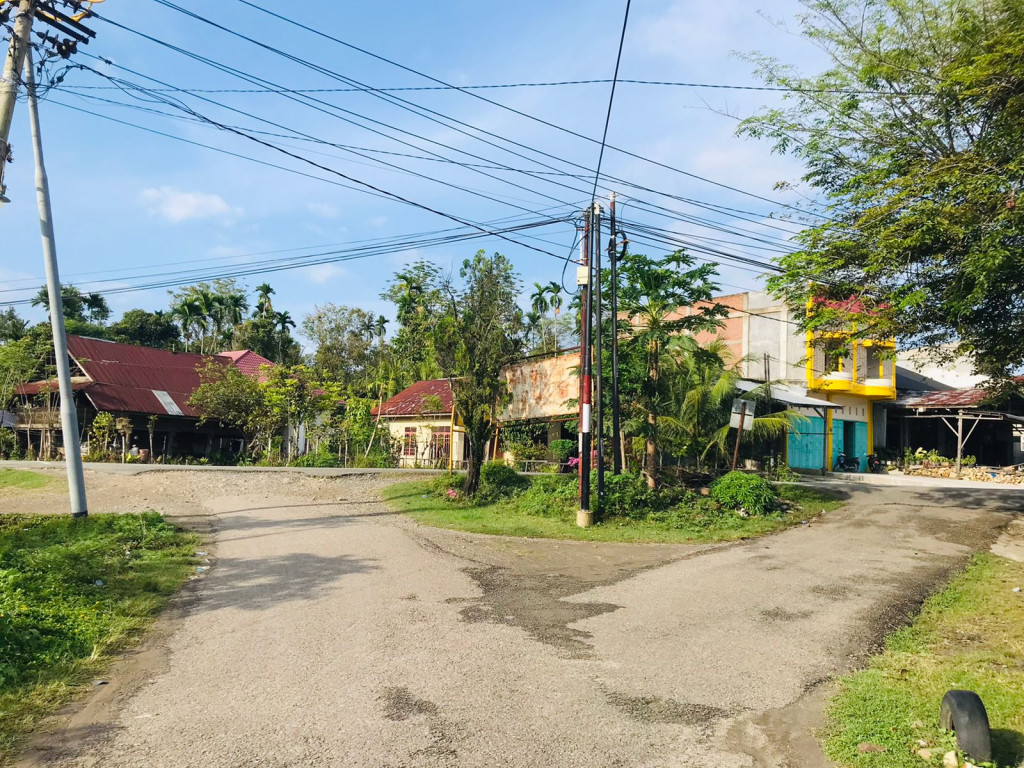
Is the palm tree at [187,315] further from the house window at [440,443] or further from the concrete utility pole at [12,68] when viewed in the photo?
the concrete utility pole at [12,68]

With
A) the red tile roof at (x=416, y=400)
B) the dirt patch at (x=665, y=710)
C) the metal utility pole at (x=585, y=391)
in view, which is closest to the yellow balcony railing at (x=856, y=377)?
the metal utility pole at (x=585, y=391)

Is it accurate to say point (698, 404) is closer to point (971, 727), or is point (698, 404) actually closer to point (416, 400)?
point (971, 727)

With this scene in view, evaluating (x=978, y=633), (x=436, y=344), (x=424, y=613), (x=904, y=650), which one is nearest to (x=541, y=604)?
(x=424, y=613)

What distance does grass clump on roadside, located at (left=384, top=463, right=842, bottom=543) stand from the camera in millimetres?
13922

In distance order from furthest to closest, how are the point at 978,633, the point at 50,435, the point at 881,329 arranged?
the point at 50,435 → the point at 881,329 → the point at 978,633

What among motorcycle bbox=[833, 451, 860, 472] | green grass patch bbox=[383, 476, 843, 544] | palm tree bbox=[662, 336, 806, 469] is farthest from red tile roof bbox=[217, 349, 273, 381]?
motorcycle bbox=[833, 451, 860, 472]

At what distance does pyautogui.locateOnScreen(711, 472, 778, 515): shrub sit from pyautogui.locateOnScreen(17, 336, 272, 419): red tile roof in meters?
27.5

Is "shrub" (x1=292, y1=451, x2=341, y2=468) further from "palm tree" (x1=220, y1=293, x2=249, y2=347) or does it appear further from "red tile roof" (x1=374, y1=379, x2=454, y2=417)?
"palm tree" (x1=220, y1=293, x2=249, y2=347)

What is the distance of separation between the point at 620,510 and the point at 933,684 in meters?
9.58

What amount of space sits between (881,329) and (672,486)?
614cm

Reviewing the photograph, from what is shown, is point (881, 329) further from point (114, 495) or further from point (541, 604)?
point (114, 495)

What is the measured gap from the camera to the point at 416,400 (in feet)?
121

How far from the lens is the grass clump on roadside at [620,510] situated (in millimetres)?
13922

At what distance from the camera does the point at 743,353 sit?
99.4 ft
